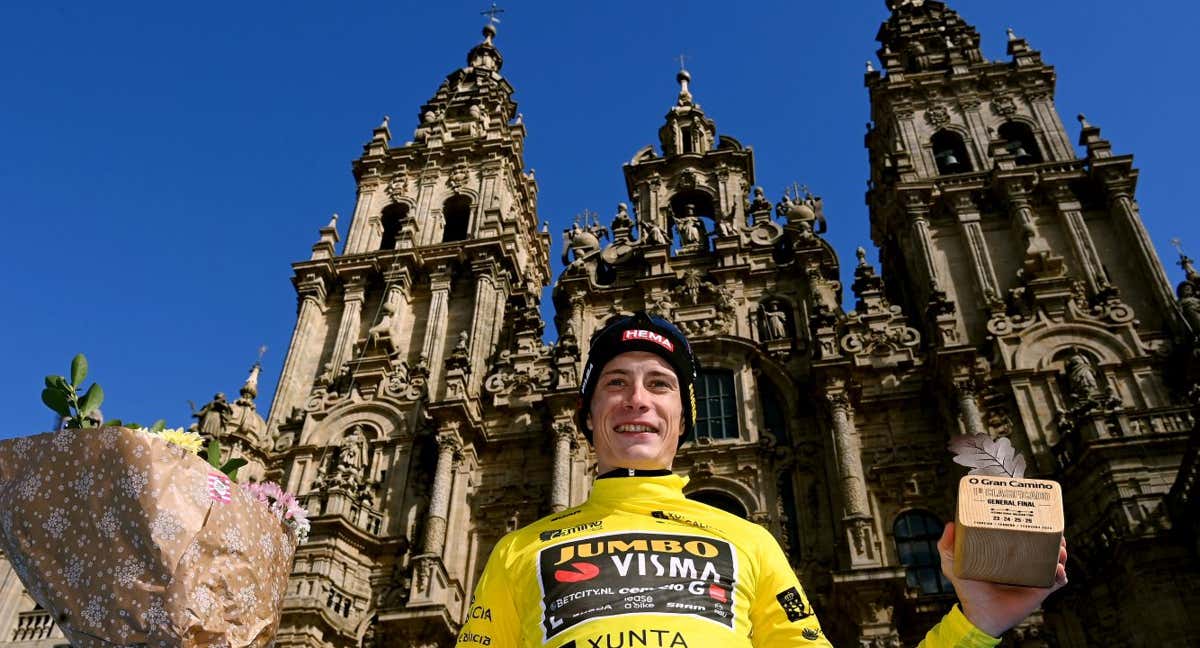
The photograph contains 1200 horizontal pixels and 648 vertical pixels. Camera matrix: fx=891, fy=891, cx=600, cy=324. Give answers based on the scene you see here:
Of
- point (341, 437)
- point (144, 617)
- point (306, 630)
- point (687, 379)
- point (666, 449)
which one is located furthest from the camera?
point (341, 437)

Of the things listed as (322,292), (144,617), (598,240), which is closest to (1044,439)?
(598,240)

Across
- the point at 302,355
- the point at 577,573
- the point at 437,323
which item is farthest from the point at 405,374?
the point at 577,573

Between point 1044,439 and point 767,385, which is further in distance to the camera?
point 767,385

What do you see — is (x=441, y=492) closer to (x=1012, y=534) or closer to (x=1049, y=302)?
(x=1049, y=302)

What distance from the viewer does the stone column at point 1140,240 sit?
18328 mm

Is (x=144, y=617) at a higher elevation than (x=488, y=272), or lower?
lower

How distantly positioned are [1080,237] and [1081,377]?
5.20m

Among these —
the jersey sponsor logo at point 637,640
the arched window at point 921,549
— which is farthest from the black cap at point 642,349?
the arched window at point 921,549

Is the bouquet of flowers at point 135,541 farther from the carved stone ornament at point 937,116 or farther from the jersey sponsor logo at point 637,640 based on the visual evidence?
the carved stone ornament at point 937,116

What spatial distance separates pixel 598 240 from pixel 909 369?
31.7ft

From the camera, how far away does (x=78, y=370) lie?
4277 millimetres

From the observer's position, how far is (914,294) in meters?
21.8

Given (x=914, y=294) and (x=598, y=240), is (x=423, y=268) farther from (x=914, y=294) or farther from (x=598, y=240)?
(x=914, y=294)

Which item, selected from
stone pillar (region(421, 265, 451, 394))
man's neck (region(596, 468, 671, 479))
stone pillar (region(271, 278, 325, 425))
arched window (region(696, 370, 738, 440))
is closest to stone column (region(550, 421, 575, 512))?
Result: arched window (region(696, 370, 738, 440))
